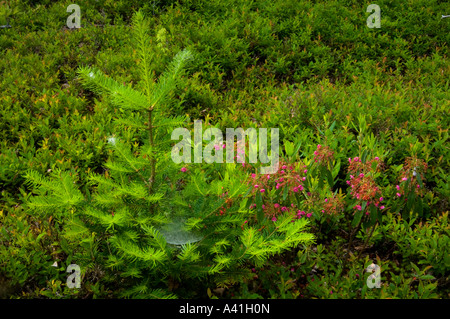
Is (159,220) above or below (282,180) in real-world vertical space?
below

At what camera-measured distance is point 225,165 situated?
153 inches

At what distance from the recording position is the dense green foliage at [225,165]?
2.45m

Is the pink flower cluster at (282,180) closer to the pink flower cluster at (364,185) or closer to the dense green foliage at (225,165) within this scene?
the dense green foliage at (225,165)

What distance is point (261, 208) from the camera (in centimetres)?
295

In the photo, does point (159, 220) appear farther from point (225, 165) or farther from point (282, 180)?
point (225, 165)

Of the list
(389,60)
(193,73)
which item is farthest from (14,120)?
(389,60)

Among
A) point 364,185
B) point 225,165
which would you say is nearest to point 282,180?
point 364,185

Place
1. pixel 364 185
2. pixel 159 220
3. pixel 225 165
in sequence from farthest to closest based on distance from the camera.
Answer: pixel 225 165 < pixel 364 185 < pixel 159 220

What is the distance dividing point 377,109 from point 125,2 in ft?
19.0

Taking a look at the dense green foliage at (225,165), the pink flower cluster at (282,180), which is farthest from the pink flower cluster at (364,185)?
the pink flower cluster at (282,180)

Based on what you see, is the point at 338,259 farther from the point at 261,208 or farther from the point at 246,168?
the point at 246,168

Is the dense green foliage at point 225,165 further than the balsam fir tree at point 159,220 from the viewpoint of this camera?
Answer: Yes

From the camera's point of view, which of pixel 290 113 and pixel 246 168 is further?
pixel 290 113

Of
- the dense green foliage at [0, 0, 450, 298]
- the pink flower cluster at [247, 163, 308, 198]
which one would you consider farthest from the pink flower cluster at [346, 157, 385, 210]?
the pink flower cluster at [247, 163, 308, 198]
